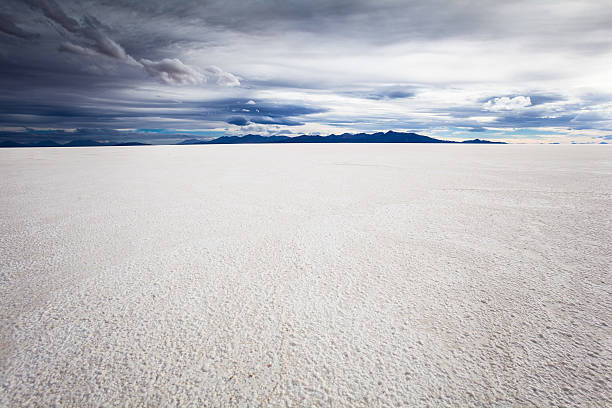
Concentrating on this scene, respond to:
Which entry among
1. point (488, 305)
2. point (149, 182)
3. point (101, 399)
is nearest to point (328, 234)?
point (488, 305)

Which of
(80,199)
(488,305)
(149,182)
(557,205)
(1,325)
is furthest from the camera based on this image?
(149,182)

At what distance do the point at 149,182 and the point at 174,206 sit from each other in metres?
4.13

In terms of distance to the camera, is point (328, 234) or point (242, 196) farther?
point (242, 196)

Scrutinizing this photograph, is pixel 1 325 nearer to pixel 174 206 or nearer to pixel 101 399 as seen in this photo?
pixel 101 399

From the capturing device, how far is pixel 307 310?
237 centimetres

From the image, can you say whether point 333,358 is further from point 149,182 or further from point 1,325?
point 149,182

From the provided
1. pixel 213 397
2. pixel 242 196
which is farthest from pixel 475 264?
pixel 242 196

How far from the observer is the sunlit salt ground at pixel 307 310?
1683mm

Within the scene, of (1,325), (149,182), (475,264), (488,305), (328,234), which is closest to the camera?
(1,325)

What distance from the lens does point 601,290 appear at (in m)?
2.60

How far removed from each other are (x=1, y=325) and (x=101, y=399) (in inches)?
51.1

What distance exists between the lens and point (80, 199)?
6438 millimetres

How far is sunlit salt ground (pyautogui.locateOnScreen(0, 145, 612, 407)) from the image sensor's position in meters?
1.68

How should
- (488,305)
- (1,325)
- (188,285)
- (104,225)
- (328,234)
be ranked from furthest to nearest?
(104,225) < (328,234) < (188,285) < (488,305) < (1,325)
